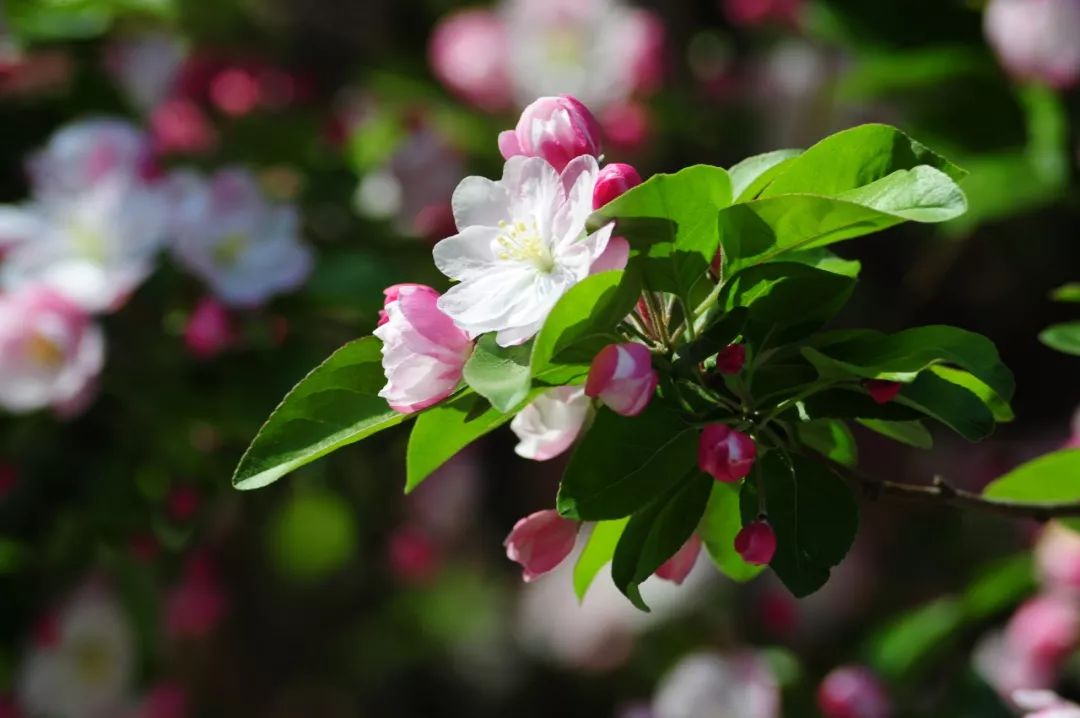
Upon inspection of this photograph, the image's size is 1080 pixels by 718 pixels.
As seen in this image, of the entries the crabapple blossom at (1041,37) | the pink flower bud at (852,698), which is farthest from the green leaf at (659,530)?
the crabapple blossom at (1041,37)

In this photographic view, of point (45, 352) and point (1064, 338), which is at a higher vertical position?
point (1064, 338)

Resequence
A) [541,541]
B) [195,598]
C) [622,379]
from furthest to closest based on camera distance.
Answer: [195,598] → [541,541] → [622,379]

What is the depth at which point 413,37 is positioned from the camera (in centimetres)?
236

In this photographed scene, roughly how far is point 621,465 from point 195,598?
1.38 meters

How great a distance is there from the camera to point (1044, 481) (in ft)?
2.99

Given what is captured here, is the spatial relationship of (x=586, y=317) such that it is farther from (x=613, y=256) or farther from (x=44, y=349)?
(x=44, y=349)

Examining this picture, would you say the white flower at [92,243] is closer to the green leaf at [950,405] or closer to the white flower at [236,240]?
the white flower at [236,240]

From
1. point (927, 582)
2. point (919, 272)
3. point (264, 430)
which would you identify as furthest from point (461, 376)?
point (927, 582)

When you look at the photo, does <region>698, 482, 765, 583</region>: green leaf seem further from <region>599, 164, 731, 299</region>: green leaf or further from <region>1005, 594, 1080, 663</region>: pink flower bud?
<region>1005, 594, 1080, 663</region>: pink flower bud

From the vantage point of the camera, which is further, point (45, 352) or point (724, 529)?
point (45, 352)

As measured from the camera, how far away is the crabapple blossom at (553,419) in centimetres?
72

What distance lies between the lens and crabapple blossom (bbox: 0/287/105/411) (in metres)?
1.35

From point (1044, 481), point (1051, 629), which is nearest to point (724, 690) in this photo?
point (1051, 629)

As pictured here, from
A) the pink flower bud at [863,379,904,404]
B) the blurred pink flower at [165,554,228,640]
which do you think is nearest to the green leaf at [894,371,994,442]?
the pink flower bud at [863,379,904,404]
